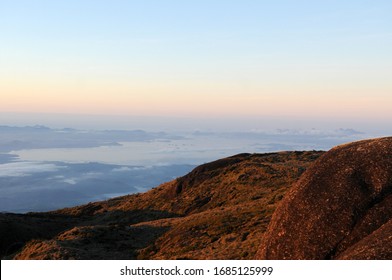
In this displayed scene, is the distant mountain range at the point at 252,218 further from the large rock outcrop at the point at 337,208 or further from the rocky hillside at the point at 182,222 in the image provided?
the rocky hillside at the point at 182,222

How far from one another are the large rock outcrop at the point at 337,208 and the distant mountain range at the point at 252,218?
0.04m

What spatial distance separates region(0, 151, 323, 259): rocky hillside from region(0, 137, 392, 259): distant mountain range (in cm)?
16

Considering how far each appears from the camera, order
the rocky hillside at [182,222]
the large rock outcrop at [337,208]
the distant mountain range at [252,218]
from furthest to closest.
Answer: the rocky hillside at [182,222] → the distant mountain range at [252,218] → the large rock outcrop at [337,208]

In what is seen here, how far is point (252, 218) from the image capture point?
35438 millimetres

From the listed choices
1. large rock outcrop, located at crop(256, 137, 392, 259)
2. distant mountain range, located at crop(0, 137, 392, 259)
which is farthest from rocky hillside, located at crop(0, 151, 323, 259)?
large rock outcrop, located at crop(256, 137, 392, 259)

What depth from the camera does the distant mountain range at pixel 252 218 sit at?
1706cm

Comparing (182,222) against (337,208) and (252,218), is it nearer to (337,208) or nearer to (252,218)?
(252,218)

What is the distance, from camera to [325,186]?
18516mm

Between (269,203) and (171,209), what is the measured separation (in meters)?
24.2

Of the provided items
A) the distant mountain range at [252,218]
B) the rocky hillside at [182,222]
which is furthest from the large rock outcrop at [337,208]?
the rocky hillside at [182,222]

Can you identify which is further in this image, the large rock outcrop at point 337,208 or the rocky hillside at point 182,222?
the rocky hillside at point 182,222

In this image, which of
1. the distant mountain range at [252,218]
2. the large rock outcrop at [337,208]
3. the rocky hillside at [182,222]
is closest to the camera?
the large rock outcrop at [337,208]
